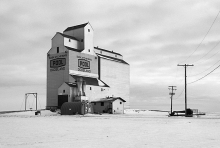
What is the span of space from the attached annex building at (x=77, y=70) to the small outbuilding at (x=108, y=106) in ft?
8.71

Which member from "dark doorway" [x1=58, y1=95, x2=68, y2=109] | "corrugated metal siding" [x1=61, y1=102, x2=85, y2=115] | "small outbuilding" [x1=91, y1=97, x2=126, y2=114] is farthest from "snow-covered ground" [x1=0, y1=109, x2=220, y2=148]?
"small outbuilding" [x1=91, y1=97, x2=126, y2=114]

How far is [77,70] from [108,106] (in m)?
11.8

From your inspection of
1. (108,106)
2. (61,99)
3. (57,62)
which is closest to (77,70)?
(57,62)

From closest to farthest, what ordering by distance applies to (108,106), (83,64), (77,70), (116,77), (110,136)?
(110,136) → (108,106) → (77,70) → (83,64) → (116,77)

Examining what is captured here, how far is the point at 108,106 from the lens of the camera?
64.3 metres

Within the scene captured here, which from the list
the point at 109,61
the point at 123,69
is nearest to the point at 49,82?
the point at 109,61

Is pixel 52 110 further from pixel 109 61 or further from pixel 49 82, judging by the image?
pixel 109 61

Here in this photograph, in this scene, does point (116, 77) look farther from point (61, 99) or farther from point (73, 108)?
point (73, 108)

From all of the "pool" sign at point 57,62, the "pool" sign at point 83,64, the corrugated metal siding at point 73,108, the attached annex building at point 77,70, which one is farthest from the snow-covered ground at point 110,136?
the "pool" sign at point 83,64

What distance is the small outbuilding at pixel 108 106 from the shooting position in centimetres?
6419

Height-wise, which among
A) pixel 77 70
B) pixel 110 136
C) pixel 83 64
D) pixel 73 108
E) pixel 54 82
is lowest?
pixel 73 108

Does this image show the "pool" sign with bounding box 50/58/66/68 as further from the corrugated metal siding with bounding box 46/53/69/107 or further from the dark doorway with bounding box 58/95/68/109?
the dark doorway with bounding box 58/95/68/109

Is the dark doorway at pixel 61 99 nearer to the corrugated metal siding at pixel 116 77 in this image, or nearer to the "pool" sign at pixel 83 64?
the "pool" sign at pixel 83 64

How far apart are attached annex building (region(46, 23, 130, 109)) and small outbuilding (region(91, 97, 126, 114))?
2654 millimetres
